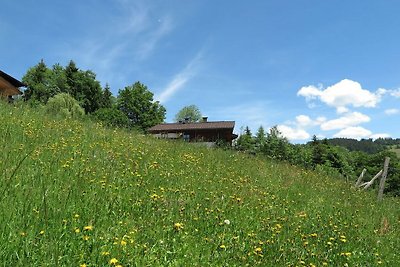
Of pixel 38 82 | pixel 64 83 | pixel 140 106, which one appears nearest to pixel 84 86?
pixel 64 83

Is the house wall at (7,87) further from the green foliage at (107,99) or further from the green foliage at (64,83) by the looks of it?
the green foliage at (107,99)

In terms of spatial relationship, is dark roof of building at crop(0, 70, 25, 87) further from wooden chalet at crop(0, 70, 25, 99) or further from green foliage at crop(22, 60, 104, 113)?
green foliage at crop(22, 60, 104, 113)

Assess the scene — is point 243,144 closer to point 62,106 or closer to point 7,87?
point 62,106

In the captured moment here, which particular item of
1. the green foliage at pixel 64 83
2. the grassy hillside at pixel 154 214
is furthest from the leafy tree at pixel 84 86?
the grassy hillside at pixel 154 214

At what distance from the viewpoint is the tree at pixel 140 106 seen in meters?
72.4

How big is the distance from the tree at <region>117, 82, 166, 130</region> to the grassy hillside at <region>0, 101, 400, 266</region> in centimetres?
6440

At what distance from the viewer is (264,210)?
5.71 m

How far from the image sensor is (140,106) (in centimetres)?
7325

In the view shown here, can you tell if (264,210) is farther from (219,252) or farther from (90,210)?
(90,210)

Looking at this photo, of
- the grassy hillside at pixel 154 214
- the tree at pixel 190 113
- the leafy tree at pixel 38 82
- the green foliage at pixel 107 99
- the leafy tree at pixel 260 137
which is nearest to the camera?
the grassy hillside at pixel 154 214

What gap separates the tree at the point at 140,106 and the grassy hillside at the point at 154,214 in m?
64.4

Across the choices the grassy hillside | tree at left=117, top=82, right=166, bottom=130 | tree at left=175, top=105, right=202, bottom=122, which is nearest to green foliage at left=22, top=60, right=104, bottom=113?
tree at left=117, top=82, right=166, bottom=130

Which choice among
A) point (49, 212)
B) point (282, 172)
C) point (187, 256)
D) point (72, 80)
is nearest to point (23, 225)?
point (49, 212)

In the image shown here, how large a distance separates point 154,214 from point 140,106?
231 feet
